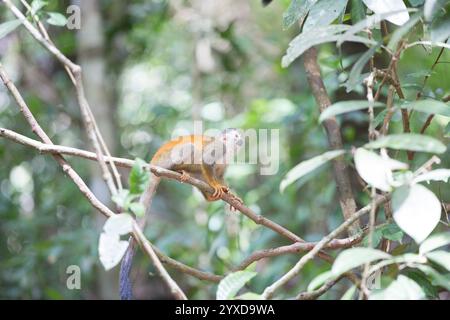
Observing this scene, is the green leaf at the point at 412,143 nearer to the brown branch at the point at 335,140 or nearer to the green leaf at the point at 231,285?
the green leaf at the point at 231,285

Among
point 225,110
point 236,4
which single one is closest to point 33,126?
point 225,110

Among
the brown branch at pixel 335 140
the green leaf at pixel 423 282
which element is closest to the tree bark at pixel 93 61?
the brown branch at pixel 335 140

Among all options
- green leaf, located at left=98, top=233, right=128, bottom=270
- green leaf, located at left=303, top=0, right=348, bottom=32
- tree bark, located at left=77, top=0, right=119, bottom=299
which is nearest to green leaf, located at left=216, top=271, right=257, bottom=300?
green leaf, located at left=98, top=233, right=128, bottom=270

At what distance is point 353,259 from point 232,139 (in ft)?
6.40

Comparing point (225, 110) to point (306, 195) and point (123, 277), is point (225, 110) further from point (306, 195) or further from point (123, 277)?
point (123, 277)

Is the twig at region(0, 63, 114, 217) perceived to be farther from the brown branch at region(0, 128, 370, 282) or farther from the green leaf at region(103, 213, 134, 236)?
the green leaf at region(103, 213, 134, 236)

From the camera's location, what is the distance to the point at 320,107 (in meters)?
2.09

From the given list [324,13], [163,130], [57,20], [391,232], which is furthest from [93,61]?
[391,232]

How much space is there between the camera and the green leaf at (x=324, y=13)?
1.49 m

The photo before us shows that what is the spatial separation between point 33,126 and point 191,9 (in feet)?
9.86

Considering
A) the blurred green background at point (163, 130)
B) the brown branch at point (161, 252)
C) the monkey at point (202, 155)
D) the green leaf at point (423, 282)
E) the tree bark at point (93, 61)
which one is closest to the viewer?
the green leaf at point (423, 282)

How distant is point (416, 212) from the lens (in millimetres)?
1060

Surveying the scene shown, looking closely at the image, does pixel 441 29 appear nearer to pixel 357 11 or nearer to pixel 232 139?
pixel 357 11

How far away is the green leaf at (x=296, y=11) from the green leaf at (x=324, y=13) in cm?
9
